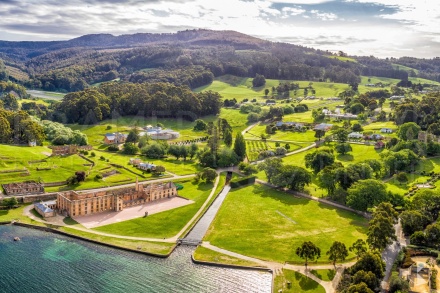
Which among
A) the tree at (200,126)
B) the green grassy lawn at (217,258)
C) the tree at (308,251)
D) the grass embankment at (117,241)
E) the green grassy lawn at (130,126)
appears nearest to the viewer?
the tree at (308,251)

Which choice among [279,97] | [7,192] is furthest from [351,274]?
[279,97]

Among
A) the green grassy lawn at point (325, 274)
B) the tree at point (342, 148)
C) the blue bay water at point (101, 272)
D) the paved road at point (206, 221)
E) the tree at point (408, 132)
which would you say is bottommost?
the blue bay water at point (101, 272)

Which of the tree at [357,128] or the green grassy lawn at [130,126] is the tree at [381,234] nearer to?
the tree at [357,128]

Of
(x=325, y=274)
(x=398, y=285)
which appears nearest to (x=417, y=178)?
(x=325, y=274)

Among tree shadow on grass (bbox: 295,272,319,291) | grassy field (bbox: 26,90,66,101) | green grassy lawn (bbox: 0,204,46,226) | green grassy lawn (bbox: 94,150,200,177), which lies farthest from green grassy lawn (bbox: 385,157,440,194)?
grassy field (bbox: 26,90,66,101)

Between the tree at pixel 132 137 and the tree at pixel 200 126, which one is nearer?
the tree at pixel 132 137

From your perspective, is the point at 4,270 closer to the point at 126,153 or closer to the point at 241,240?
the point at 241,240

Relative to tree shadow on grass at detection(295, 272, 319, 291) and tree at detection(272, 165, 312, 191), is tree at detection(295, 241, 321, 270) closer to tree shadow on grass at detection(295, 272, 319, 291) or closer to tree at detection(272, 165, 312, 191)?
tree shadow on grass at detection(295, 272, 319, 291)

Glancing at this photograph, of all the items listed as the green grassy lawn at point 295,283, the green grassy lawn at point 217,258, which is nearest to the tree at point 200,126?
the green grassy lawn at point 217,258
